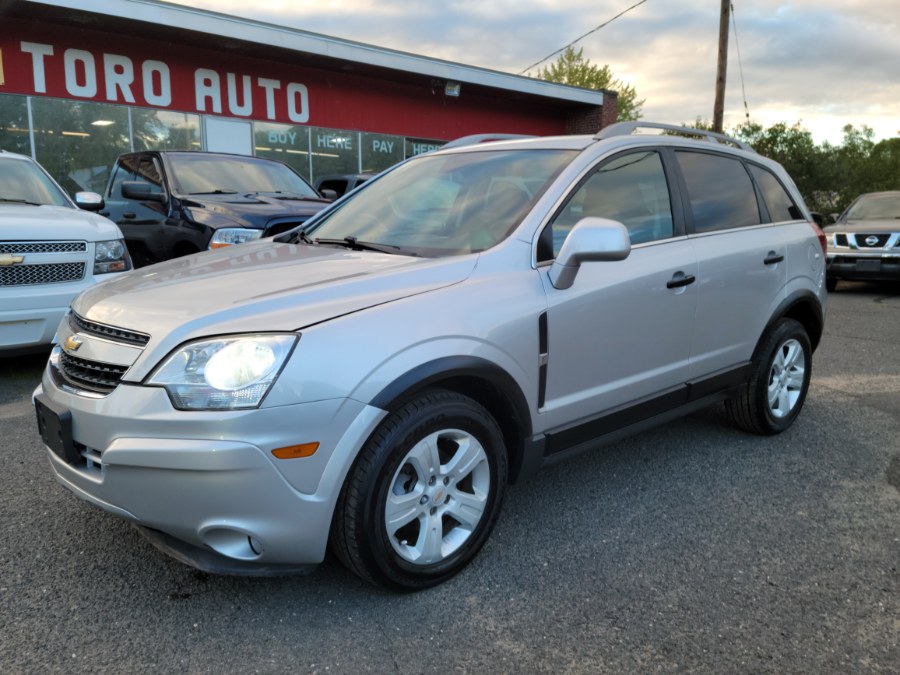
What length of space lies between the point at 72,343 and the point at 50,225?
10.4 ft

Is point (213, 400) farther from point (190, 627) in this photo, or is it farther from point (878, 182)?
point (878, 182)

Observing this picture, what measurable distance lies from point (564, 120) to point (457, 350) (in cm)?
1965

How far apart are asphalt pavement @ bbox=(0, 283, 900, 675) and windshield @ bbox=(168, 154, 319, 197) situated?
3.72 meters

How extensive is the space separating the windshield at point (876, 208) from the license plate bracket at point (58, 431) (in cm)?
1217

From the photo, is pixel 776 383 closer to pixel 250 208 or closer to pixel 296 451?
pixel 296 451

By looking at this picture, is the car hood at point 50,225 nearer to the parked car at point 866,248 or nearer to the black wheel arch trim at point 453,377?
the black wheel arch trim at point 453,377

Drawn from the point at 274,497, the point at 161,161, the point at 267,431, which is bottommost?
the point at 274,497

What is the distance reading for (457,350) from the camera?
2.43 metres

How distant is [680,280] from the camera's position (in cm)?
330

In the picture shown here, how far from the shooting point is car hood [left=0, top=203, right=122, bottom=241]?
16.2ft

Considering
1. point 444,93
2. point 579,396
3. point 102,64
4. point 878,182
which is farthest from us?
point 878,182

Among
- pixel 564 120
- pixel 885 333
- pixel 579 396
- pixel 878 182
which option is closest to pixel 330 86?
pixel 564 120

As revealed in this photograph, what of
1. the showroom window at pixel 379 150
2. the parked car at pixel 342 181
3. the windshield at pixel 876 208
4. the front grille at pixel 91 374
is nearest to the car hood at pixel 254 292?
the front grille at pixel 91 374

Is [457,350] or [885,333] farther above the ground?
[457,350]
